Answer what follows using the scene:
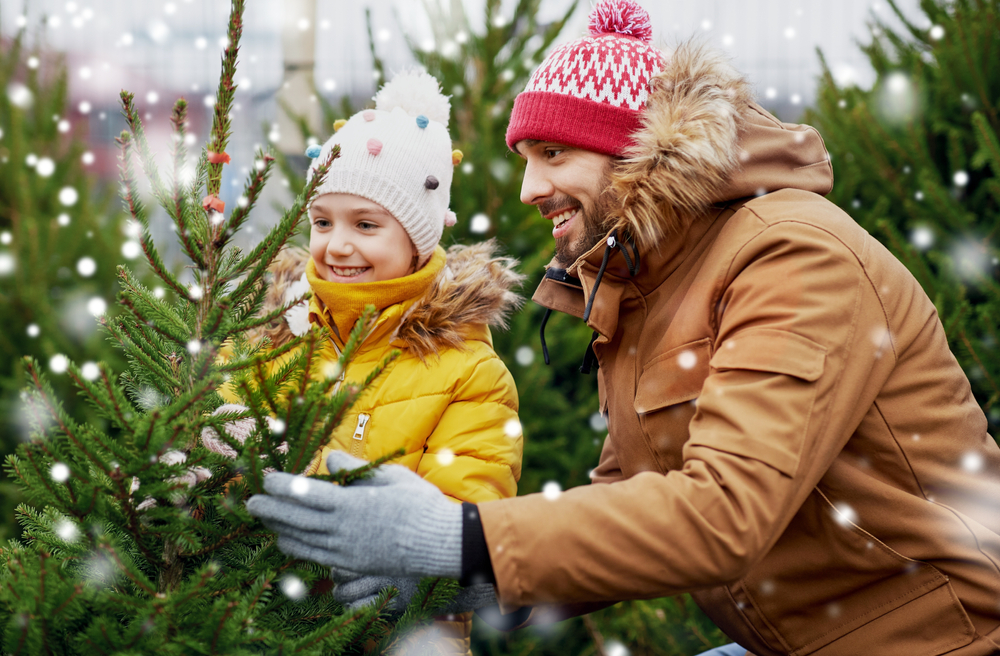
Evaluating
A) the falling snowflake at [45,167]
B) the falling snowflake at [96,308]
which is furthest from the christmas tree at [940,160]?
the falling snowflake at [45,167]

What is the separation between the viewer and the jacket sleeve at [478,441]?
2.03 meters

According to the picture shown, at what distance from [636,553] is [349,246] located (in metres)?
1.42

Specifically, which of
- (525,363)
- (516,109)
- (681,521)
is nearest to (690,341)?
(681,521)

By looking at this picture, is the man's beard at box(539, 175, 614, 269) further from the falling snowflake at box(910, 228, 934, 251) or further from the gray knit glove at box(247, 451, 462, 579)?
the falling snowflake at box(910, 228, 934, 251)

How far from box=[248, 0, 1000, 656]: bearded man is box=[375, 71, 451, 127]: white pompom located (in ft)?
1.75

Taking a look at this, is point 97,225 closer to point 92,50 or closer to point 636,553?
point 92,50

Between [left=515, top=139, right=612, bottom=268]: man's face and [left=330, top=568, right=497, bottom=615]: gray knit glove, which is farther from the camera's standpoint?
[left=515, top=139, right=612, bottom=268]: man's face

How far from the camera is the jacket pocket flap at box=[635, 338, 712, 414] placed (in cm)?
169

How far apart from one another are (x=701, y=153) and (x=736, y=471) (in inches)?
31.3

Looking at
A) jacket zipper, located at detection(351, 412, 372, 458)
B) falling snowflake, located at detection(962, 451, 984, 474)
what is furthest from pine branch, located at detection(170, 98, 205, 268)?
falling snowflake, located at detection(962, 451, 984, 474)

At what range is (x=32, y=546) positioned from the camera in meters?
1.50

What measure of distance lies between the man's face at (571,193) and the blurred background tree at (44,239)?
224cm

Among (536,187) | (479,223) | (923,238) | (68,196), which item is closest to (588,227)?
(536,187)

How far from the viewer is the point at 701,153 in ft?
5.59
